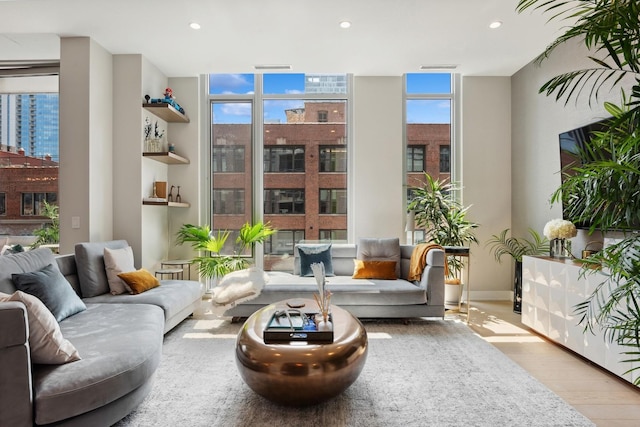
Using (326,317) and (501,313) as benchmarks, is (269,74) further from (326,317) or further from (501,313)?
(501,313)

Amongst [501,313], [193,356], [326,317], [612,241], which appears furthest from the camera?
[501,313]

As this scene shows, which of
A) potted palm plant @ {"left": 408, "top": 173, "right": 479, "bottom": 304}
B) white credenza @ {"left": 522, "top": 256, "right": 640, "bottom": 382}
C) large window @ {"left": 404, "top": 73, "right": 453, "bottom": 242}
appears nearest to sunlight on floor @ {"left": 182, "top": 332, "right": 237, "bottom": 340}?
potted palm plant @ {"left": 408, "top": 173, "right": 479, "bottom": 304}

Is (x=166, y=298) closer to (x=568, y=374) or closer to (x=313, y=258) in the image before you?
(x=313, y=258)

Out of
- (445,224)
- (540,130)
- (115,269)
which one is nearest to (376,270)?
(445,224)

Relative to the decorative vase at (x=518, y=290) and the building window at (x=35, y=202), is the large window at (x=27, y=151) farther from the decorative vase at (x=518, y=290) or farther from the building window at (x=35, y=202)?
the decorative vase at (x=518, y=290)

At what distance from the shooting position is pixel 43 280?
238 cm

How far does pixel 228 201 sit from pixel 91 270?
2.13m

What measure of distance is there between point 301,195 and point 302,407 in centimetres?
326

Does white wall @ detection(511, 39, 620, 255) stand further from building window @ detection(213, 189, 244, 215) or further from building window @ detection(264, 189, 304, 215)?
building window @ detection(213, 189, 244, 215)

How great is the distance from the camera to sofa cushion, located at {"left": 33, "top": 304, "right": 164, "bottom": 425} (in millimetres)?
1559

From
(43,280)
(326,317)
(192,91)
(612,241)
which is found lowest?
(326,317)

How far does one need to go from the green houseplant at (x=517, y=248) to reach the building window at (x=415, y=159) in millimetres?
1390

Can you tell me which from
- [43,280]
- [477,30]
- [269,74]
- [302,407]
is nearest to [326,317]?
[302,407]

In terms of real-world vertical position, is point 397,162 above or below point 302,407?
above
